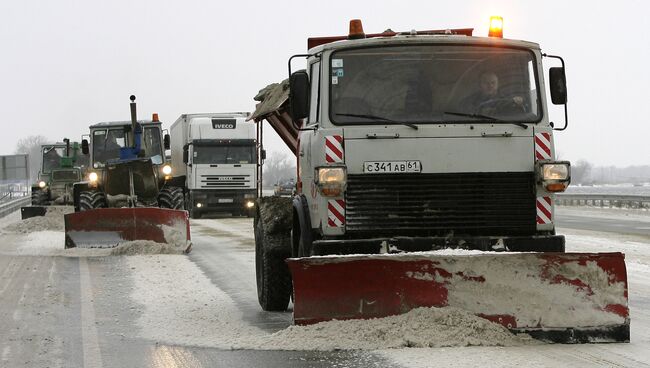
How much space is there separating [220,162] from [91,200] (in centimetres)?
1262

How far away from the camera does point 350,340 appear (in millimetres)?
7547

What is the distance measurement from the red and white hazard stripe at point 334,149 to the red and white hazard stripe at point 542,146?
5.15 feet

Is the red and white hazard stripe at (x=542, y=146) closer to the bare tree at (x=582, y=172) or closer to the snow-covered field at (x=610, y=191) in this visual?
the snow-covered field at (x=610, y=191)

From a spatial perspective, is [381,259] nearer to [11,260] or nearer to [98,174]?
[11,260]

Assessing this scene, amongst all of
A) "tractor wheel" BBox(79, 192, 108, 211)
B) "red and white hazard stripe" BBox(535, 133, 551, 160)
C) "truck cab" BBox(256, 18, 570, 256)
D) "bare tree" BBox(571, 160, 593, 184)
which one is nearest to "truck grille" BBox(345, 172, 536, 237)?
"truck cab" BBox(256, 18, 570, 256)

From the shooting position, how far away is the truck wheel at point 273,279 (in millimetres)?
9734

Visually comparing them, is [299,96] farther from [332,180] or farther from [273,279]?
[273,279]

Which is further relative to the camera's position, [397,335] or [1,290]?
[1,290]

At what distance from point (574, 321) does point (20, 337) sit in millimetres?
4440

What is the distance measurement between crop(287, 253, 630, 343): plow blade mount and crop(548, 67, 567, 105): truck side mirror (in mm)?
1450

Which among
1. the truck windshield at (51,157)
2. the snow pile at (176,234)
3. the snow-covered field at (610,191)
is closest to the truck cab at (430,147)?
the snow pile at (176,234)

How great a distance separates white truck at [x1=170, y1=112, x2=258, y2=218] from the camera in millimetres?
33438

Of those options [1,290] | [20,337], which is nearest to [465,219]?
[20,337]

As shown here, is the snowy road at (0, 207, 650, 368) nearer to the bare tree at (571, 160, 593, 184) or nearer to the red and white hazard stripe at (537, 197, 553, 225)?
the red and white hazard stripe at (537, 197, 553, 225)
